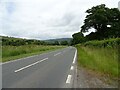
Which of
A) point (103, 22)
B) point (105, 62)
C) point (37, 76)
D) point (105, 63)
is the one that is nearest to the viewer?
point (37, 76)

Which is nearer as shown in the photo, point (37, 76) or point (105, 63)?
point (37, 76)

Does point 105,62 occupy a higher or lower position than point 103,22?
lower

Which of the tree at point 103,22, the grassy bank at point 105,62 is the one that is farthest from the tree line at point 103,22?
the grassy bank at point 105,62

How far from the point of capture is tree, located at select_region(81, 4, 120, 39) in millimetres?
64375

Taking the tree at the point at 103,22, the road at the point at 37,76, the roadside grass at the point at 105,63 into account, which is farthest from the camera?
the tree at the point at 103,22

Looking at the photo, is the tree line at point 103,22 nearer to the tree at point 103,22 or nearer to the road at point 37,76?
the tree at point 103,22

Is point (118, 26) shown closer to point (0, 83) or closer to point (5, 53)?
point (5, 53)

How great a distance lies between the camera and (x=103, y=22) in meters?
66.2

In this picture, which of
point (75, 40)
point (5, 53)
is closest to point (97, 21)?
point (5, 53)

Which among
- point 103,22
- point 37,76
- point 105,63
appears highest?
point 103,22

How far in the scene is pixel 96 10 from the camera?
70.1 m

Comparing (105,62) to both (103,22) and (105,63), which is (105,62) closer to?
(105,63)

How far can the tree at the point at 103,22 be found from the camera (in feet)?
211

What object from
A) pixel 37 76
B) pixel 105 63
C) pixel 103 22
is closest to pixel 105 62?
pixel 105 63
